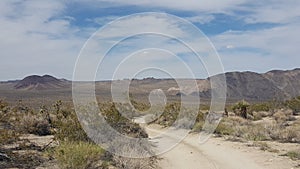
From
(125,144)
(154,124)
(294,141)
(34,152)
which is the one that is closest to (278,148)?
(294,141)

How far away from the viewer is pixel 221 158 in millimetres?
15938

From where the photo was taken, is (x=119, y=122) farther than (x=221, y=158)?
Yes

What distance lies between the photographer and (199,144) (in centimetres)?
1992

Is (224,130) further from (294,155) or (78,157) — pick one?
Answer: (78,157)

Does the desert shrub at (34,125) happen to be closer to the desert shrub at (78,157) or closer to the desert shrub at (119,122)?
the desert shrub at (119,122)

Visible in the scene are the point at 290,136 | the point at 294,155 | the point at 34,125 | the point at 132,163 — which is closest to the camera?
the point at 132,163

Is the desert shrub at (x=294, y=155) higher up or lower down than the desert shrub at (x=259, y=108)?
lower down

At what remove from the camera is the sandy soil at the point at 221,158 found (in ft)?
47.2

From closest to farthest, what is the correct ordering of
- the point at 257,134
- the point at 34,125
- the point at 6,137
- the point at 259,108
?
the point at 6,137 → the point at 257,134 → the point at 34,125 → the point at 259,108

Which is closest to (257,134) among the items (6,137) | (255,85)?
(6,137)

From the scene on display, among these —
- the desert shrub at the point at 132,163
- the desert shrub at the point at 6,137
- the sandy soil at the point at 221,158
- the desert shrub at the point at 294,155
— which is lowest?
the sandy soil at the point at 221,158

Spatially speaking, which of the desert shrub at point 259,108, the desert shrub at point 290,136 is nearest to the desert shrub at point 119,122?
the desert shrub at point 290,136

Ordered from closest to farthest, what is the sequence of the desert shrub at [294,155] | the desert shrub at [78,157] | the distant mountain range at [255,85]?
the desert shrub at [78,157], the desert shrub at [294,155], the distant mountain range at [255,85]

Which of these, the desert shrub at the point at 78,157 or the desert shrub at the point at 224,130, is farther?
the desert shrub at the point at 224,130
